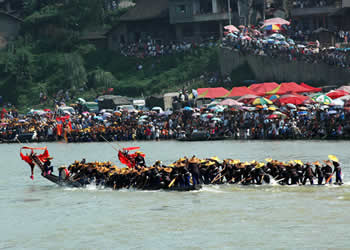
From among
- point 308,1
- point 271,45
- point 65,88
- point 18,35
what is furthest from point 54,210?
point 18,35

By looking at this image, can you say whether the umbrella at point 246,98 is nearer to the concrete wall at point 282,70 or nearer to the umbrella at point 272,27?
the concrete wall at point 282,70

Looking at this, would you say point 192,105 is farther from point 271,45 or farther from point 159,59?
point 159,59

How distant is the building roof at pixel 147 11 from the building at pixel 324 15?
16284 millimetres

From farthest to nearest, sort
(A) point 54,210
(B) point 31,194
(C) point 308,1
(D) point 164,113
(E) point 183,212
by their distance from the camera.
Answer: (C) point 308,1 < (D) point 164,113 < (B) point 31,194 < (A) point 54,210 < (E) point 183,212

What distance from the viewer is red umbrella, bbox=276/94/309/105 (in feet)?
149

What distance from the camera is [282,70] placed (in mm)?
56156

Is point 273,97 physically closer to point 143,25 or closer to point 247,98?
point 247,98

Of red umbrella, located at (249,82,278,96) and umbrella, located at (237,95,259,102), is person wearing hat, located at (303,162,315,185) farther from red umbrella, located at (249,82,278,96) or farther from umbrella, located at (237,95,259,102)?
red umbrella, located at (249,82,278,96)

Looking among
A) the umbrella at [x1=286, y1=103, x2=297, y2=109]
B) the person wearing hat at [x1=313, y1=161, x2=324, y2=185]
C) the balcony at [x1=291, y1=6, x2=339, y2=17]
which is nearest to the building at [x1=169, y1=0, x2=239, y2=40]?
the balcony at [x1=291, y1=6, x2=339, y2=17]

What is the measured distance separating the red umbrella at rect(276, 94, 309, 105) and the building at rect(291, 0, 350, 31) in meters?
13.3

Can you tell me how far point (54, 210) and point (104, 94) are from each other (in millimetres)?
39592

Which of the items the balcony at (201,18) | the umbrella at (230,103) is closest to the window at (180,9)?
the balcony at (201,18)

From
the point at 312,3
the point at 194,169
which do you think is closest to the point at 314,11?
the point at 312,3

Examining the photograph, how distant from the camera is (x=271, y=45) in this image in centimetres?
5588
